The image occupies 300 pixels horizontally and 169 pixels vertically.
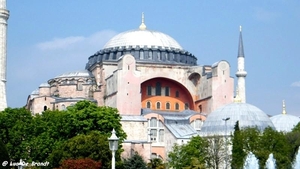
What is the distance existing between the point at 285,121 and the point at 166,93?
9130 millimetres

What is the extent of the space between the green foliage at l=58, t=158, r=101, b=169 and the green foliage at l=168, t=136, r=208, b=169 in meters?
8.98

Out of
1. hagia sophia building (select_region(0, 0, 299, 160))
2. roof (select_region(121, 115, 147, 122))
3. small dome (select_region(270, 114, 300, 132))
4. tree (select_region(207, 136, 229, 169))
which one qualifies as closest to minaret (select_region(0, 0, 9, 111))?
hagia sophia building (select_region(0, 0, 299, 160))

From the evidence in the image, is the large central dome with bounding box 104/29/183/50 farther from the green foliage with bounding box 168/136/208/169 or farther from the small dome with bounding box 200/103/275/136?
the green foliage with bounding box 168/136/208/169

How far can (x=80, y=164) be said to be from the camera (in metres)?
34.6

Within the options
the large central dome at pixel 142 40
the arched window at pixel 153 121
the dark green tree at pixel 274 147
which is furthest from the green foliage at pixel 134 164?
the large central dome at pixel 142 40

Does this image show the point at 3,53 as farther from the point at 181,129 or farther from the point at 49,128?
the point at 181,129

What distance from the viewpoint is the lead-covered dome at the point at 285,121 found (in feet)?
190

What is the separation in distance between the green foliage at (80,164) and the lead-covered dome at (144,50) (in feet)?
78.1

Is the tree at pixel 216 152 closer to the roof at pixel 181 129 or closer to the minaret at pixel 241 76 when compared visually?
the roof at pixel 181 129

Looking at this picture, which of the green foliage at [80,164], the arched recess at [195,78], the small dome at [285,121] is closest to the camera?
the green foliage at [80,164]

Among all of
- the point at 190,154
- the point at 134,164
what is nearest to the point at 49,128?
the point at 134,164

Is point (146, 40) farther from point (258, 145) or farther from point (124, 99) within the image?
point (258, 145)

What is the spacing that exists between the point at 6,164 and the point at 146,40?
31.3 m

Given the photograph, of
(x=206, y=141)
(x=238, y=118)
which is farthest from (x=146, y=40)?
(x=206, y=141)
